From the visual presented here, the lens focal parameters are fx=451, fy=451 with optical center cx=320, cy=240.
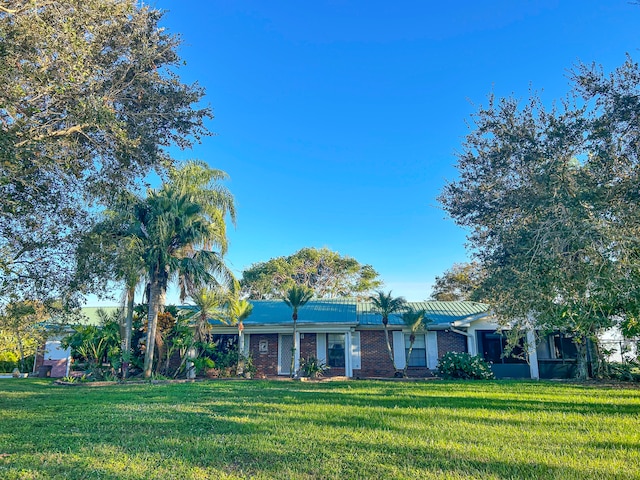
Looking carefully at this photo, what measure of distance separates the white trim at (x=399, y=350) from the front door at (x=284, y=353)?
5.02 m

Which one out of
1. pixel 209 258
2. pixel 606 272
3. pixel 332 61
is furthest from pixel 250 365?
pixel 606 272

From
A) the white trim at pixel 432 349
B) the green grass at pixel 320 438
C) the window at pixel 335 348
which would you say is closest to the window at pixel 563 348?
the white trim at pixel 432 349

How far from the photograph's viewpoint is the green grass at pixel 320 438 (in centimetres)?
490

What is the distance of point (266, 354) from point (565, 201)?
56.8ft

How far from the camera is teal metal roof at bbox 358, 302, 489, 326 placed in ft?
71.2

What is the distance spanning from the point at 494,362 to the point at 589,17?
15509 millimetres

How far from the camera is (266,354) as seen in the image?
21938 mm

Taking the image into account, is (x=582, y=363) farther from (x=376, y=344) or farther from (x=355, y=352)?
(x=355, y=352)

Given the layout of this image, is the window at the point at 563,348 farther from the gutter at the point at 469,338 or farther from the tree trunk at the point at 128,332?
the tree trunk at the point at 128,332

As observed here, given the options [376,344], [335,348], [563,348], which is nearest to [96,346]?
[335,348]

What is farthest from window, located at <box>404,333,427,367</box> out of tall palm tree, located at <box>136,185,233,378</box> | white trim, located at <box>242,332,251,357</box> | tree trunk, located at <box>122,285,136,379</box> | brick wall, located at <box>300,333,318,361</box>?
tree trunk, located at <box>122,285,136,379</box>

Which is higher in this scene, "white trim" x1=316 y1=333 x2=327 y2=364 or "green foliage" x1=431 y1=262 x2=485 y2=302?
"green foliage" x1=431 y1=262 x2=485 y2=302

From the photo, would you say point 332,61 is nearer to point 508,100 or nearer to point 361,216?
point 508,100

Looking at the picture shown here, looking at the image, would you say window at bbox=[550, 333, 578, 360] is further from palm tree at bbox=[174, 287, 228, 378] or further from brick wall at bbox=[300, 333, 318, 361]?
palm tree at bbox=[174, 287, 228, 378]
